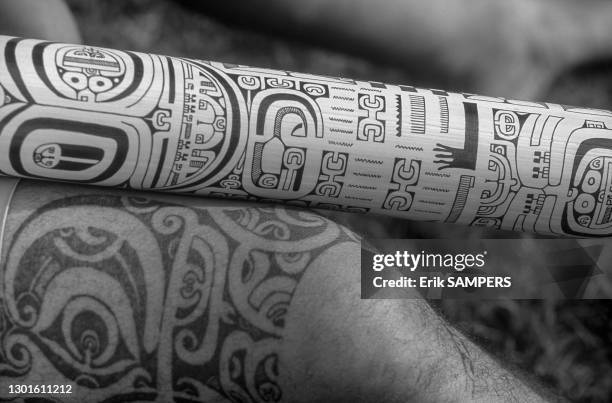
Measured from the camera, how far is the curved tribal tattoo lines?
0.88 meters

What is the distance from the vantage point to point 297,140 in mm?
881

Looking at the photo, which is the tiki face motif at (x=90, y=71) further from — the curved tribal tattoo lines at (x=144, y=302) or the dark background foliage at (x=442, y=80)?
the dark background foliage at (x=442, y=80)

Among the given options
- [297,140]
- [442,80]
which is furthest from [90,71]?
[442,80]

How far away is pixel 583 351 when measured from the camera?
1.55 metres

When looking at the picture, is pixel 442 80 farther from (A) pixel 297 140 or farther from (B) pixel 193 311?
(B) pixel 193 311

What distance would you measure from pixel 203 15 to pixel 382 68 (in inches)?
17.9

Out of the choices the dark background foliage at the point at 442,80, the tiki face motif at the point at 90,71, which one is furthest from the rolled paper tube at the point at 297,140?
the dark background foliage at the point at 442,80

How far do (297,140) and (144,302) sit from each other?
0.93 ft

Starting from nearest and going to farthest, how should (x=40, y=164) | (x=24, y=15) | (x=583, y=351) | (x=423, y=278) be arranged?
(x=40, y=164) → (x=423, y=278) → (x=24, y=15) → (x=583, y=351)

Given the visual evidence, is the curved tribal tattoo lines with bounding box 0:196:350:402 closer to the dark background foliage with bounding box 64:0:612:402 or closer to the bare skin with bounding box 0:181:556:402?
the bare skin with bounding box 0:181:556:402

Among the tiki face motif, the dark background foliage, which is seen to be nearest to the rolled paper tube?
the tiki face motif

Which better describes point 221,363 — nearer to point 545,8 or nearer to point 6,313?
point 6,313

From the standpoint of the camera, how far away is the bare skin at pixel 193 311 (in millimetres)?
885

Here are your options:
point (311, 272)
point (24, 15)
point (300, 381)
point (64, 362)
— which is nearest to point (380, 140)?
point (311, 272)
